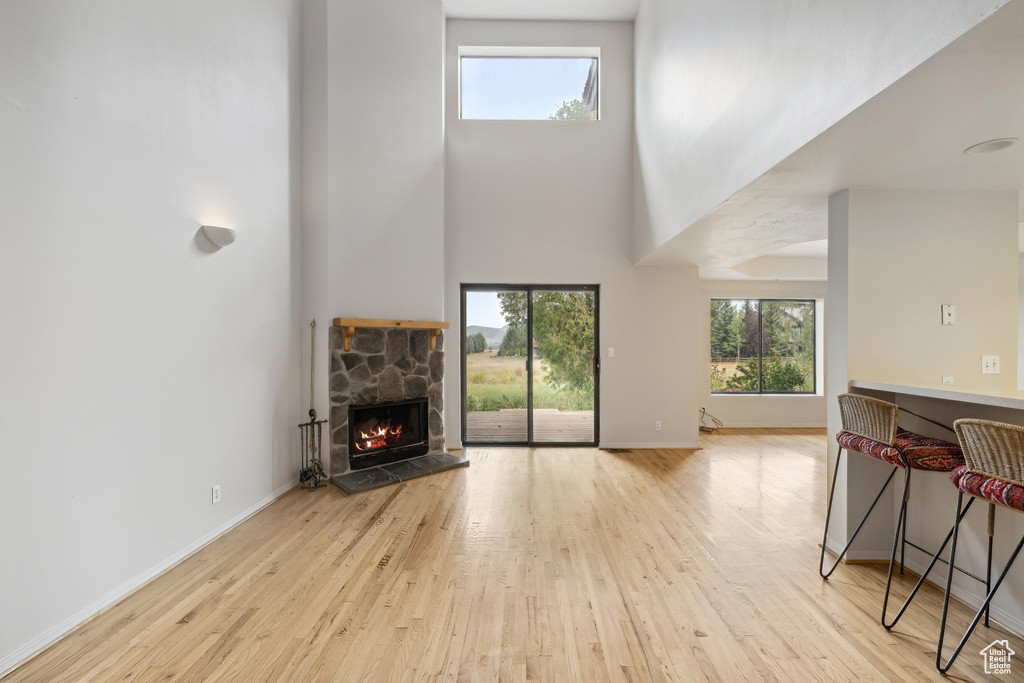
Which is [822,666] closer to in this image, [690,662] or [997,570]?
[690,662]

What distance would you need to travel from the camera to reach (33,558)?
6.38 feet

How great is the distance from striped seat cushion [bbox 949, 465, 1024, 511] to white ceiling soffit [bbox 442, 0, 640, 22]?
5564 millimetres

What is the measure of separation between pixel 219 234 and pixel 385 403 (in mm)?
2220

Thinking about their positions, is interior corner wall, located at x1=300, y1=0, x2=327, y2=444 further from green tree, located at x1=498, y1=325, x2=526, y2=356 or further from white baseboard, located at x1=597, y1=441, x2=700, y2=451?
white baseboard, located at x1=597, y1=441, x2=700, y2=451

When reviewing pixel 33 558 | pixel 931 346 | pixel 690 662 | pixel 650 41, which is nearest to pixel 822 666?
pixel 690 662

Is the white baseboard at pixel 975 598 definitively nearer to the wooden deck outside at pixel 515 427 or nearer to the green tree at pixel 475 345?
the wooden deck outside at pixel 515 427

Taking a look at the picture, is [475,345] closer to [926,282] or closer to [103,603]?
[103,603]

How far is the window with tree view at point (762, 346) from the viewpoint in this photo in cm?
717

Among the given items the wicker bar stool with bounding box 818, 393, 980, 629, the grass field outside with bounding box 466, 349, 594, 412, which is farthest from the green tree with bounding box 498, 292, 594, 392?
the wicker bar stool with bounding box 818, 393, 980, 629

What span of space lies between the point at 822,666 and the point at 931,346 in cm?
196

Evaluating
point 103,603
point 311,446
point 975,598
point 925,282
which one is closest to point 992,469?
point 975,598

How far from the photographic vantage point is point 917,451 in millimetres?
2199

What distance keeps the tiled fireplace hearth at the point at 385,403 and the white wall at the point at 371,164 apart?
0.62ft

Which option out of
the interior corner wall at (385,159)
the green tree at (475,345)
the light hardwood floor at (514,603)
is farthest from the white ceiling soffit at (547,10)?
the light hardwood floor at (514,603)
